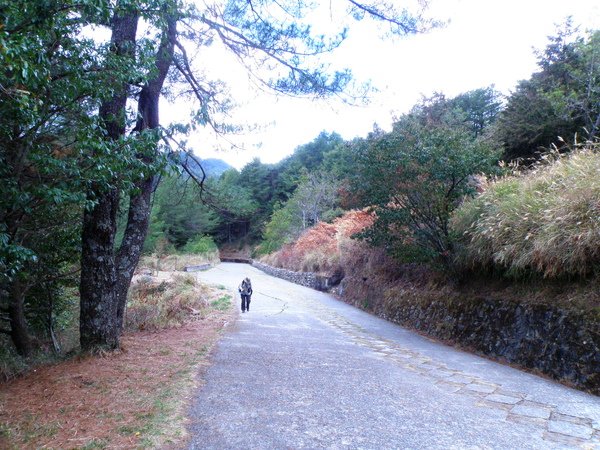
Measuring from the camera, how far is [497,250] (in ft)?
27.2

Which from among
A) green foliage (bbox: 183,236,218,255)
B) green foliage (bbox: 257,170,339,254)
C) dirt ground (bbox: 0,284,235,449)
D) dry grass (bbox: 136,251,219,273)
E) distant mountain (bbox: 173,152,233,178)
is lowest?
dirt ground (bbox: 0,284,235,449)

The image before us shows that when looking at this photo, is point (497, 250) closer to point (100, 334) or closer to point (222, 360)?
point (222, 360)

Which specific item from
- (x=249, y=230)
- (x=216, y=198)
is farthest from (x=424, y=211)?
(x=249, y=230)

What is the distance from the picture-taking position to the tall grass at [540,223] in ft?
21.3

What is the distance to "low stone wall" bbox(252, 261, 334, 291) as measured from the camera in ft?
71.1

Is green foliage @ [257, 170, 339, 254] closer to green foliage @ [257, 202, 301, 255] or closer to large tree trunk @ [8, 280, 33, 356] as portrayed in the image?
green foliage @ [257, 202, 301, 255]

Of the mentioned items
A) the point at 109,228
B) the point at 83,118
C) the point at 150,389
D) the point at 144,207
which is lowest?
the point at 150,389

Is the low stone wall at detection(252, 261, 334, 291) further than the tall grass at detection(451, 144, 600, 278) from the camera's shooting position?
Yes

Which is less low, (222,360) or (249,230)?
(249,230)

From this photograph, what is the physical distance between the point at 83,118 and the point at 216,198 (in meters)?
5.04

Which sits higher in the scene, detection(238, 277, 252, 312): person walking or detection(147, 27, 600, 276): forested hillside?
detection(147, 27, 600, 276): forested hillside

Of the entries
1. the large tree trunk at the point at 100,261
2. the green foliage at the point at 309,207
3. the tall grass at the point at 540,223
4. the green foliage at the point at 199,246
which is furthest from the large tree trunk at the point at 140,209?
the green foliage at the point at 199,246

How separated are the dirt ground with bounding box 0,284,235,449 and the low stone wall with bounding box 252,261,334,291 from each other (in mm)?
14800

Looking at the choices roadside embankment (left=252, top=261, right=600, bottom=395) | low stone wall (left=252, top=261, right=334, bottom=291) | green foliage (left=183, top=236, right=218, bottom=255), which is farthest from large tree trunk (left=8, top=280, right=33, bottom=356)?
green foliage (left=183, top=236, right=218, bottom=255)
